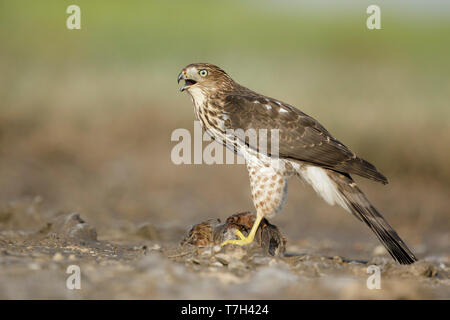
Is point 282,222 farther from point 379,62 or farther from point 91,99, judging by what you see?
point 379,62

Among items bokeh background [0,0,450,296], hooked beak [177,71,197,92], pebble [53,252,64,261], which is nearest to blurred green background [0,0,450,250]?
bokeh background [0,0,450,296]

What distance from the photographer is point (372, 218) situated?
18.5 feet

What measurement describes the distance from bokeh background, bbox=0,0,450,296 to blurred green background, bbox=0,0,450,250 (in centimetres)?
3

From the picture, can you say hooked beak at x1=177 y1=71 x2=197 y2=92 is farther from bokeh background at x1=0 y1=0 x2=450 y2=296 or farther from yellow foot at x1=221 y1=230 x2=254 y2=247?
bokeh background at x1=0 y1=0 x2=450 y2=296

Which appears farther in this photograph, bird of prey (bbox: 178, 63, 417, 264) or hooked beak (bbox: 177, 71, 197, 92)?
hooked beak (bbox: 177, 71, 197, 92)

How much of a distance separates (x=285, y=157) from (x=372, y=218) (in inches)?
38.8

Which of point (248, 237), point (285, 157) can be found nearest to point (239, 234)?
point (248, 237)

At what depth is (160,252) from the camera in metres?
5.45

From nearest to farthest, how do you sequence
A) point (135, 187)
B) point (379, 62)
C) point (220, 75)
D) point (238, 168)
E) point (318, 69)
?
point (220, 75) → point (135, 187) → point (238, 168) → point (318, 69) → point (379, 62)

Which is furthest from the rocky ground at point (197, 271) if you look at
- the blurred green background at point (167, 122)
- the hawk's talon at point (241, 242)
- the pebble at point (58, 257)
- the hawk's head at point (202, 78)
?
the blurred green background at point (167, 122)

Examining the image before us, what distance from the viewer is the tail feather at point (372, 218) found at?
5.52 meters

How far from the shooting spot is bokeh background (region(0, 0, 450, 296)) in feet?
33.0
